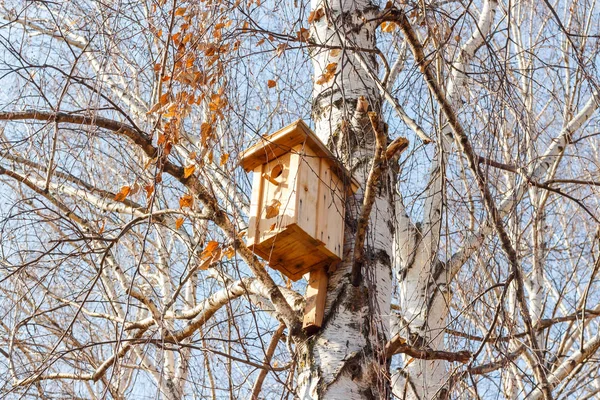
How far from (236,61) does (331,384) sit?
1055mm

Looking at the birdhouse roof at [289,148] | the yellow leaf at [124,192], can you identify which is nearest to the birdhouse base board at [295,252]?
the birdhouse roof at [289,148]

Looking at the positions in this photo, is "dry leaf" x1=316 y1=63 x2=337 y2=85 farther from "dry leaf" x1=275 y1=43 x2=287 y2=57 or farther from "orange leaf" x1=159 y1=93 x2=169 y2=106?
"orange leaf" x1=159 y1=93 x2=169 y2=106

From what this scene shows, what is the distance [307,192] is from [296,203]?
0.30ft

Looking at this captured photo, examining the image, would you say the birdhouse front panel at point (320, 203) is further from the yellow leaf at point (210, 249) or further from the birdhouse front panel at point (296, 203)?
the yellow leaf at point (210, 249)

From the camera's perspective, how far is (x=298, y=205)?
2326 millimetres

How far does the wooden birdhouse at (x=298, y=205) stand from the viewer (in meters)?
2.32

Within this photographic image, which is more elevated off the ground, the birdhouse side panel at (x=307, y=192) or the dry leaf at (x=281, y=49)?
the dry leaf at (x=281, y=49)

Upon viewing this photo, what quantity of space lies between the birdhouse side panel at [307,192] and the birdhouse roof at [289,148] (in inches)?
1.1

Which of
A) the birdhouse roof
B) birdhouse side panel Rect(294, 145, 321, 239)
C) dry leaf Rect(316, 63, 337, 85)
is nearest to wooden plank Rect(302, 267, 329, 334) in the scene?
birdhouse side panel Rect(294, 145, 321, 239)

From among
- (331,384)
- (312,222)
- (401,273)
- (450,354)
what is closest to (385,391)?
(331,384)

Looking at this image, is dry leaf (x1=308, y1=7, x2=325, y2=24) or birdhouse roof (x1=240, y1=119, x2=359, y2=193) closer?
birdhouse roof (x1=240, y1=119, x2=359, y2=193)

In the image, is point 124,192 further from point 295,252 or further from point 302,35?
point 302,35

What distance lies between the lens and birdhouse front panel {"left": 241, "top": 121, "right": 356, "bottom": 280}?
2322mm

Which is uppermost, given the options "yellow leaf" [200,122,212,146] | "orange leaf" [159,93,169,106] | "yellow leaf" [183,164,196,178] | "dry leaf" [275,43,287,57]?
"dry leaf" [275,43,287,57]
